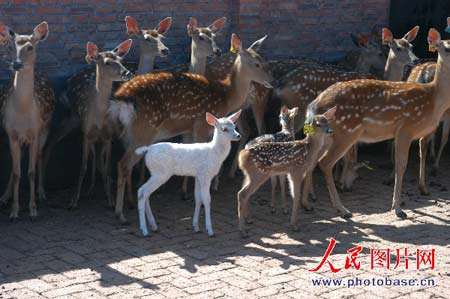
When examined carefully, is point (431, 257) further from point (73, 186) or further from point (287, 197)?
point (73, 186)

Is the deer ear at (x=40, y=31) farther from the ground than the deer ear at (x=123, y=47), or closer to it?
farther from the ground

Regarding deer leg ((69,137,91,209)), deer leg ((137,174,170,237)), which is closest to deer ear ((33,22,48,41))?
deer leg ((69,137,91,209))

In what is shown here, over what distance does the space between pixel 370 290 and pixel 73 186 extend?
4265 millimetres

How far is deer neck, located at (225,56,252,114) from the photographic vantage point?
9.64 meters

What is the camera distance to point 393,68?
1073 centimetres

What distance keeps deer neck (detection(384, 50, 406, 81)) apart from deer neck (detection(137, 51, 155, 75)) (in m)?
2.93

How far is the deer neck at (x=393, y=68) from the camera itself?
10.7m

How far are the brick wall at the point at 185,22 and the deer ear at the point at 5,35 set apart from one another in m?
0.87

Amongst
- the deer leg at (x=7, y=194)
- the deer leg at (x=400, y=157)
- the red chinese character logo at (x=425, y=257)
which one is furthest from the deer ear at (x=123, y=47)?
the red chinese character logo at (x=425, y=257)

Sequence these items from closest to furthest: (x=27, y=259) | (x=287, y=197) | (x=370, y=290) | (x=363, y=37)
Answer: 1. (x=370, y=290)
2. (x=27, y=259)
3. (x=287, y=197)
4. (x=363, y=37)

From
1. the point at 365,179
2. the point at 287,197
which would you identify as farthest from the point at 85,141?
the point at 365,179

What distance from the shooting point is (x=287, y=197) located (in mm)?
9547

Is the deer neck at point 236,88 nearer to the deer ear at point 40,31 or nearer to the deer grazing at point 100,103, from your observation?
the deer grazing at point 100,103

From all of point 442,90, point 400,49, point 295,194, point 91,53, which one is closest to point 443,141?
point 400,49
